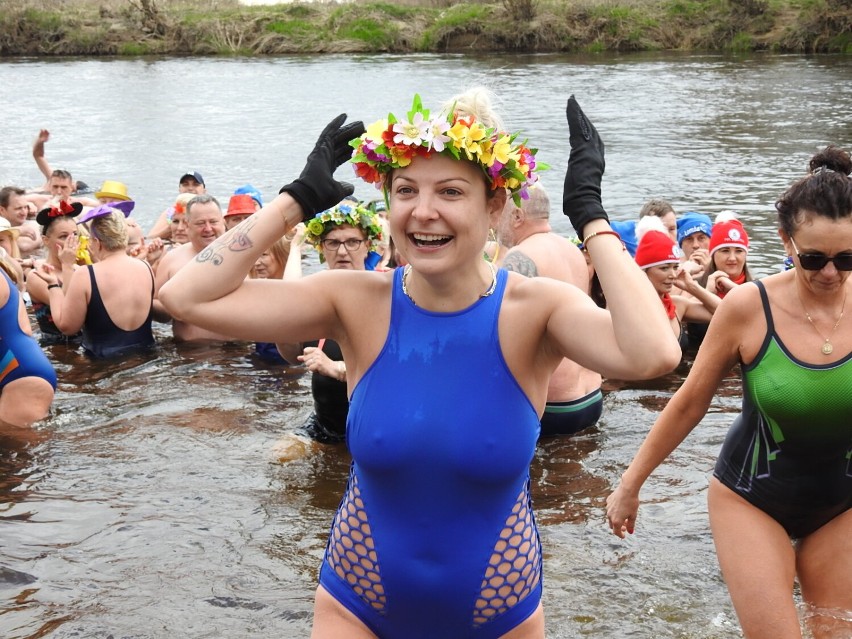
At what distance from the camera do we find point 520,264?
616cm

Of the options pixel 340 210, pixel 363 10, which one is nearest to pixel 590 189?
pixel 340 210

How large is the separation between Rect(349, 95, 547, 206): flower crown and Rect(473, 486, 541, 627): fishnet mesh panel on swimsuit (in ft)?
2.95

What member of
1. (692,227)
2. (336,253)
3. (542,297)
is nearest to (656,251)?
(336,253)

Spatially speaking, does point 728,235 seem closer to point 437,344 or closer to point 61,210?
point 61,210

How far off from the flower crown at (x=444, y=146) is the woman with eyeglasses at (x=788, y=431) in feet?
4.00

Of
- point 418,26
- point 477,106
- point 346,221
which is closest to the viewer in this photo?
point 477,106

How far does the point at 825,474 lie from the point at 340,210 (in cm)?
365

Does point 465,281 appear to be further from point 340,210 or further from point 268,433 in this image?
point 268,433

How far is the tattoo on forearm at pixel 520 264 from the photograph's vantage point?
6.12m

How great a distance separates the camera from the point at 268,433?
24.8ft

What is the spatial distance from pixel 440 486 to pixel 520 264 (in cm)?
352

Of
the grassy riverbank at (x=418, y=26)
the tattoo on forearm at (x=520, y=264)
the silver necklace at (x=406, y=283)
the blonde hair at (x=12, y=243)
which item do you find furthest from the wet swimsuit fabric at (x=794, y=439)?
the grassy riverbank at (x=418, y=26)

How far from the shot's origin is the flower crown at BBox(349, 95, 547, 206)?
2766 millimetres

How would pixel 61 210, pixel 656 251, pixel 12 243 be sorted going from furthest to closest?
pixel 61 210 → pixel 12 243 → pixel 656 251
